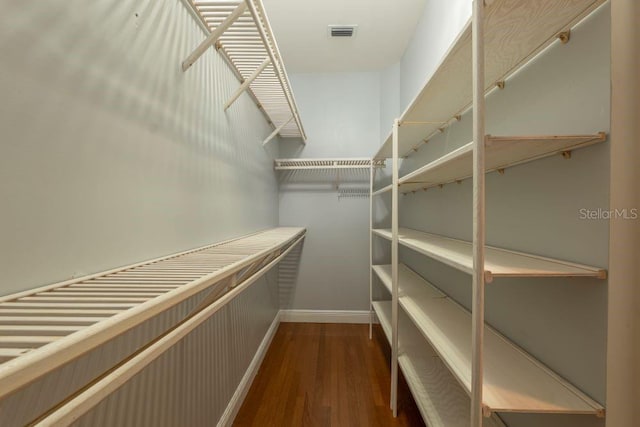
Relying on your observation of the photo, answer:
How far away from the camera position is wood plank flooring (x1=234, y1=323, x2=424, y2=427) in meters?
1.47

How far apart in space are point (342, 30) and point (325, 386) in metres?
2.52

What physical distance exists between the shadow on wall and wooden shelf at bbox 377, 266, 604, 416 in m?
1.57

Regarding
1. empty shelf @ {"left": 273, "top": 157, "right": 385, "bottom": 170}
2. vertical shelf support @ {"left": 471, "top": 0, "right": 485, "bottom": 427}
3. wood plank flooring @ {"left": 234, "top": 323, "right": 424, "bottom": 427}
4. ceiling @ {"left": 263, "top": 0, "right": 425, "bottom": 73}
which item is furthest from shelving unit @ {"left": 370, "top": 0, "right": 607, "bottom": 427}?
empty shelf @ {"left": 273, "top": 157, "right": 385, "bottom": 170}

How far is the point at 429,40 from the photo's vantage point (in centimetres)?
177

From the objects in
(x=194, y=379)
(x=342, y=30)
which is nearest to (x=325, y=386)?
(x=194, y=379)

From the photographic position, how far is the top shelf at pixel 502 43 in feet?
2.18

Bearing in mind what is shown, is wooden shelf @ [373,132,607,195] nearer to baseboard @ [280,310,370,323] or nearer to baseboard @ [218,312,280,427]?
baseboard @ [218,312,280,427]

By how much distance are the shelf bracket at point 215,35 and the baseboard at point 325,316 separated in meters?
2.33

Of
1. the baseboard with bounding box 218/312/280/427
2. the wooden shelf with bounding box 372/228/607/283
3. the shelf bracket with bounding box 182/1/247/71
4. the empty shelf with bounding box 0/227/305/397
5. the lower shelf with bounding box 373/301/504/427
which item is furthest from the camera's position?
the baseboard with bounding box 218/312/280/427

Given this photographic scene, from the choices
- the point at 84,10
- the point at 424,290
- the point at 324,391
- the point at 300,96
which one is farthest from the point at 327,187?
the point at 84,10

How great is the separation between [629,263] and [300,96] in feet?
8.76

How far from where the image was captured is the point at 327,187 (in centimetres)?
275

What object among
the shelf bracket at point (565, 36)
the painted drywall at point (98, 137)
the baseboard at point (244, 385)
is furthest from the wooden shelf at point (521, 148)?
the baseboard at point (244, 385)

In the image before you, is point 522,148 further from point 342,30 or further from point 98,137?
point 342,30
